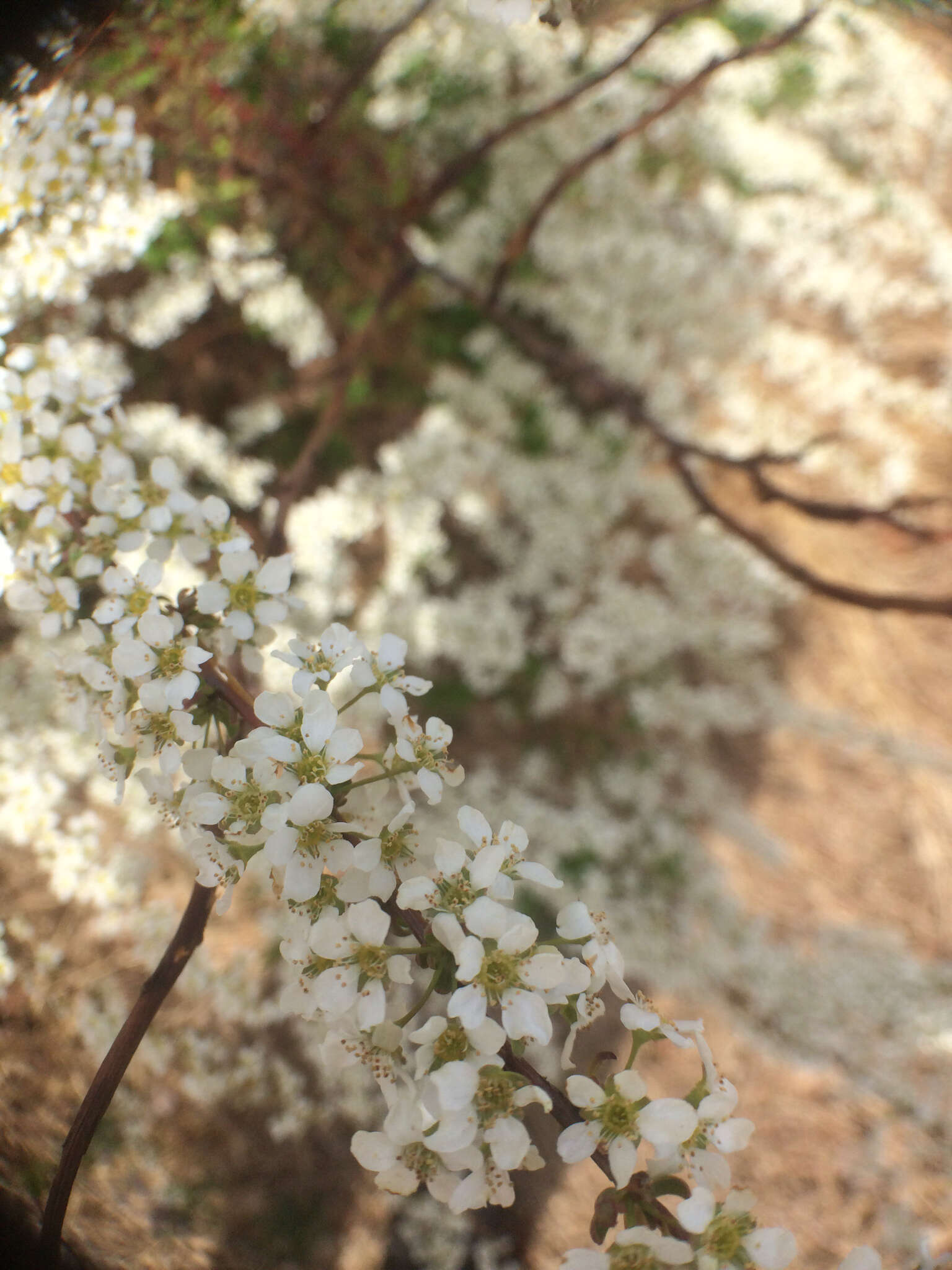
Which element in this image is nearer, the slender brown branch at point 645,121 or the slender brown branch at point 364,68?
A: the slender brown branch at point 645,121

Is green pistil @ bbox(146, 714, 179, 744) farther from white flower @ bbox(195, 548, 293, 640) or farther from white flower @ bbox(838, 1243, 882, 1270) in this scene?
white flower @ bbox(838, 1243, 882, 1270)

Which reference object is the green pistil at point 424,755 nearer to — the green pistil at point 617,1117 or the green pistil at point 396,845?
the green pistil at point 396,845

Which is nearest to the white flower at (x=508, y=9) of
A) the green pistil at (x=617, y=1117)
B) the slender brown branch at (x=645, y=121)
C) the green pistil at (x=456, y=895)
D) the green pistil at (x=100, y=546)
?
the slender brown branch at (x=645, y=121)

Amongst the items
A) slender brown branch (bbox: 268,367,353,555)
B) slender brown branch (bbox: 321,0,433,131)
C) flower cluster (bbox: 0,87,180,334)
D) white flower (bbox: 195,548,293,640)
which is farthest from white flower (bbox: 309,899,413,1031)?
slender brown branch (bbox: 321,0,433,131)

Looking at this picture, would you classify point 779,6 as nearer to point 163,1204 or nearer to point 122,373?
point 122,373

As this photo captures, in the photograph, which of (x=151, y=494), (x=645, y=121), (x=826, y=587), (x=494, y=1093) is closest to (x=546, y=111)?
(x=645, y=121)

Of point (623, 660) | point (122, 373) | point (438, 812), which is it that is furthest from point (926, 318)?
point (122, 373)
